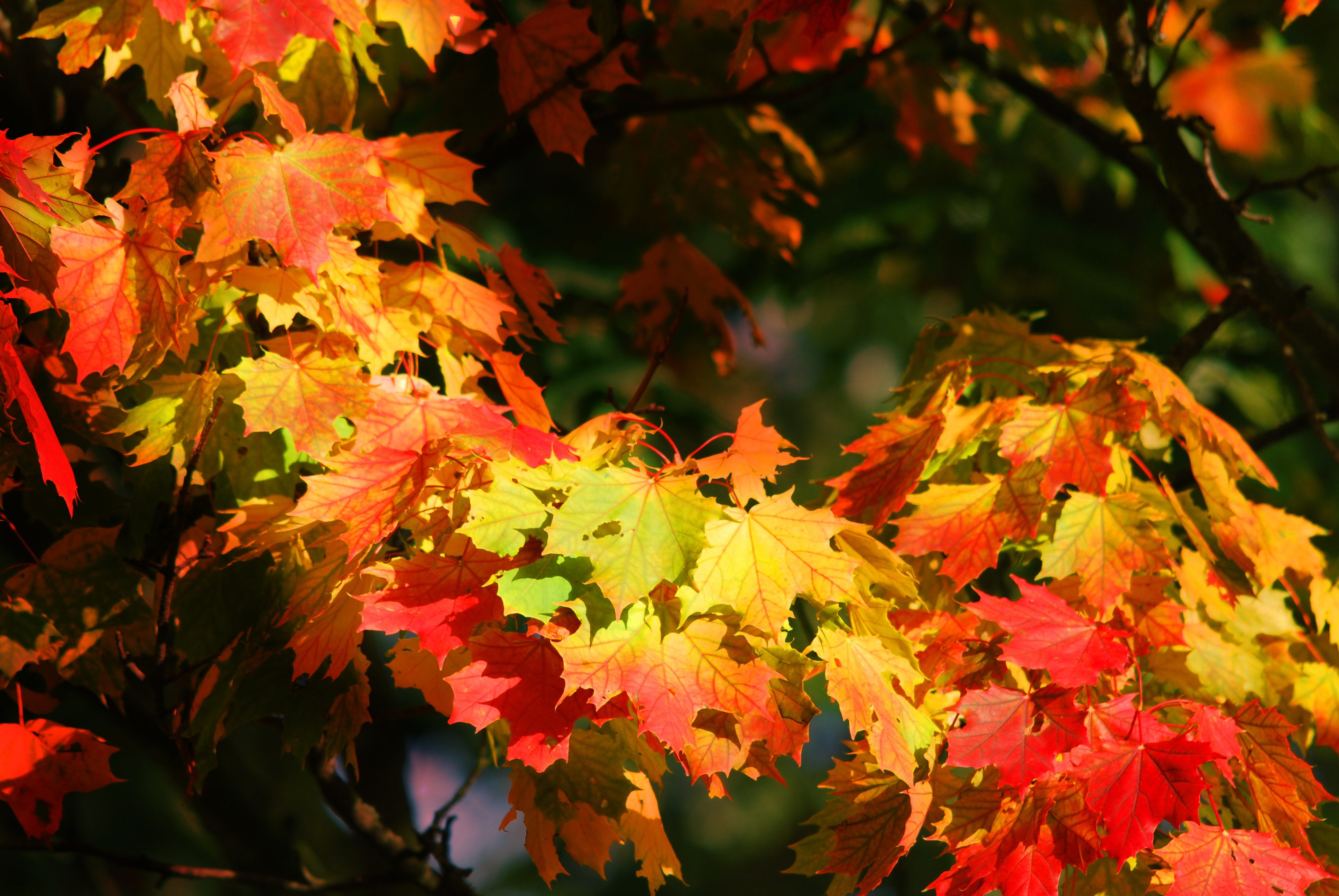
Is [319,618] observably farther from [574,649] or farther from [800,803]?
[800,803]

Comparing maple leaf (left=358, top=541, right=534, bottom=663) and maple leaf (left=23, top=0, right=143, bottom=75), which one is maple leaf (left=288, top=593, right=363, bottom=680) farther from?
maple leaf (left=23, top=0, right=143, bottom=75)

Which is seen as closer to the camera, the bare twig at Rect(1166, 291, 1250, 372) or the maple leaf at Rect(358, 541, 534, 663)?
the maple leaf at Rect(358, 541, 534, 663)

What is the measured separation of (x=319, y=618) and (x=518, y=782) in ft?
1.17

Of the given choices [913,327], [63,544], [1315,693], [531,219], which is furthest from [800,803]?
[63,544]

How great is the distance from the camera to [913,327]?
24.3ft

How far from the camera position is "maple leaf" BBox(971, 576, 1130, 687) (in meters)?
1.17

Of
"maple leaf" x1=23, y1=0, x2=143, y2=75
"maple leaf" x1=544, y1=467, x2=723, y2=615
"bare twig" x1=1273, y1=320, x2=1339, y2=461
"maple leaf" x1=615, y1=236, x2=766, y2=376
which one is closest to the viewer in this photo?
"maple leaf" x1=544, y1=467, x2=723, y2=615

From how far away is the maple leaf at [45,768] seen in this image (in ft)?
4.29

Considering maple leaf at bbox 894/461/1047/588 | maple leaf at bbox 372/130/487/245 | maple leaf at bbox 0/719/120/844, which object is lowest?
maple leaf at bbox 0/719/120/844

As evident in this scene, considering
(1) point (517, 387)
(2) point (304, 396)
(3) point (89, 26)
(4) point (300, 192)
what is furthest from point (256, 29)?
(1) point (517, 387)

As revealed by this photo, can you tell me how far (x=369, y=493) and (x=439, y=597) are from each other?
0.16 m

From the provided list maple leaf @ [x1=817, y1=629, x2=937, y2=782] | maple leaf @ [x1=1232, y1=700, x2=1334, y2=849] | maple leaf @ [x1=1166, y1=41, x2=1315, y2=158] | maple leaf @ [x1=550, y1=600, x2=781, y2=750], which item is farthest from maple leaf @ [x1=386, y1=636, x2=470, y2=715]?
maple leaf @ [x1=1166, y1=41, x2=1315, y2=158]

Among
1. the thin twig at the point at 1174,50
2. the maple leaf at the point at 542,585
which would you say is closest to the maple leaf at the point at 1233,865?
the maple leaf at the point at 542,585

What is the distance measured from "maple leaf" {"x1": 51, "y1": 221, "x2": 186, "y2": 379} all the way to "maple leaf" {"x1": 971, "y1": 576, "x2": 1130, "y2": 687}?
110cm
